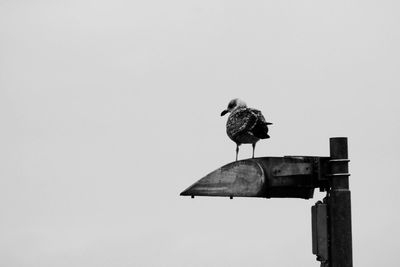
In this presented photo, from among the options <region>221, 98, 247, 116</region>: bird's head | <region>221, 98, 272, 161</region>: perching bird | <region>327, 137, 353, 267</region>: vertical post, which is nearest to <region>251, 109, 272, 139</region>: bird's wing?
<region>221, 98, 272, 161</region>: perching bird

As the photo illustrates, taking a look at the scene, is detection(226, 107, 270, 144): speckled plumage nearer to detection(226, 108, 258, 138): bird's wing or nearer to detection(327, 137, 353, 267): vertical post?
detection(226, 108, 258, 138): bird's wing

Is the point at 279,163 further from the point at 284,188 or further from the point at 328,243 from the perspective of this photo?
the point at 328,243

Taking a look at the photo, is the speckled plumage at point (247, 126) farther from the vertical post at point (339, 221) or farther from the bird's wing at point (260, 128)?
the vertical post at point (339, 221)

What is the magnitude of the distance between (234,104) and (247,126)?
129cm

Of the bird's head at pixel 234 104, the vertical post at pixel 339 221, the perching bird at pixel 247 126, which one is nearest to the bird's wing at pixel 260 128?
the perching bird at pixel 247 126

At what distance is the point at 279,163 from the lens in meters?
5.18

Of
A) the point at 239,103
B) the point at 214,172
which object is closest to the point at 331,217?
the point at 214,172

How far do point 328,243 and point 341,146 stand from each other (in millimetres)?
753

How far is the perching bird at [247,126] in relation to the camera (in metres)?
8.17

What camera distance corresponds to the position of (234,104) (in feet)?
31.0

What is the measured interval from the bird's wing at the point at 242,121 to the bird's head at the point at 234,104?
0.70 m

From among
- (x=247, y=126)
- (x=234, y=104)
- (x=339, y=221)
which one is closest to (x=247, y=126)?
(x=247, y=126)

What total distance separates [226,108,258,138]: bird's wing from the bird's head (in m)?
0.70

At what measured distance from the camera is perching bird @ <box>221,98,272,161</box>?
817 cm
